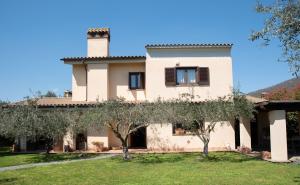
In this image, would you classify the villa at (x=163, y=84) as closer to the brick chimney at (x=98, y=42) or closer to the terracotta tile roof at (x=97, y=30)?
the brick chimney at (x=98, y=42)

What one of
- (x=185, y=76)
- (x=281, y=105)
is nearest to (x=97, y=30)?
(x=185, y=76)

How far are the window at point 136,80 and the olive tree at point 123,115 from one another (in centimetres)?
793

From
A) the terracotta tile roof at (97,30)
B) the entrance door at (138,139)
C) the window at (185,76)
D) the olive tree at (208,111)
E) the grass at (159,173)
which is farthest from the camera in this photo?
the terracotta tile roof at (97,30)

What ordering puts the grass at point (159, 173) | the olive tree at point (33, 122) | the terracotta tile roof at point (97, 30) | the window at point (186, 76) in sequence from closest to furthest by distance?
the grass at point (159, 173) < the olive tree at point (33, 122) < the window at point (186, 76) < the terracotta tile roof at point (97, 30)

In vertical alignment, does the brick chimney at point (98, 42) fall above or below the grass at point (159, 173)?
above

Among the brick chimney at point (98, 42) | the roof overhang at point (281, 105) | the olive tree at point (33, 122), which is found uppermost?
the brick chimney at point (98, 42)

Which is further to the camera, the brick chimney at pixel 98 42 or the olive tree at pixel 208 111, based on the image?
the brick chimney at pixel 98 42

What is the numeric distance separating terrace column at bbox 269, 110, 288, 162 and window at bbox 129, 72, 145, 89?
39.8 ft

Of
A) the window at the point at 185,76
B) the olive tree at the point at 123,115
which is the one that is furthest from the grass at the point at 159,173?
the window at the point at 185,76

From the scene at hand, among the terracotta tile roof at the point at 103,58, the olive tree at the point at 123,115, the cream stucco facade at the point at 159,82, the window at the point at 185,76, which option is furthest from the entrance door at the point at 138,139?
the olive tree at the point at 123,115

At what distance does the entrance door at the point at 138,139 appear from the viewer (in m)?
29.3

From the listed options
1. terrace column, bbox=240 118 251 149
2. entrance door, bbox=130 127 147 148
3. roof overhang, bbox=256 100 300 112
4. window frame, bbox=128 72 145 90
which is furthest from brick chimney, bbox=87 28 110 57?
roof overhang, bbox=256 100 300 112

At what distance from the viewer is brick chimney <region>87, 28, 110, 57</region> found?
29.8 m

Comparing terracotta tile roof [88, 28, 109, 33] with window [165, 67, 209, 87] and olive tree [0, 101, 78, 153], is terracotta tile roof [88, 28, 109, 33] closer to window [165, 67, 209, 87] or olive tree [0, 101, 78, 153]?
window [165, 67, 209, 87]
